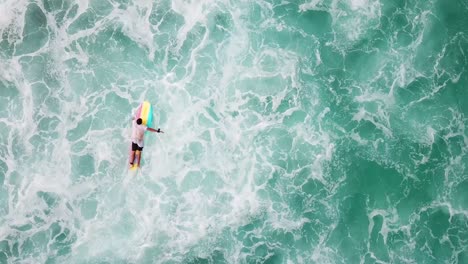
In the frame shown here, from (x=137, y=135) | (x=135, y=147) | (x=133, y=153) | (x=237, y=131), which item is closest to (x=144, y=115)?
(x=137, y=135)

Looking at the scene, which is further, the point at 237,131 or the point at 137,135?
the point at 237,131

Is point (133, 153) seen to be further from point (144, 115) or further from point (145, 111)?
point (145, 111)

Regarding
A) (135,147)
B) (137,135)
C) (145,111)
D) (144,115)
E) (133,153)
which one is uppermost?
(145,111)

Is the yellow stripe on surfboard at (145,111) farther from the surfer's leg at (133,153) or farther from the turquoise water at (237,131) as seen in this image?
the surfer's leg at (133,153)

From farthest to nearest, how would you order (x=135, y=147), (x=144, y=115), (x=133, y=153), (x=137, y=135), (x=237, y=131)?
(x=237, y=131), (x=144, y=115), (x=133, y=153), (x=135, y=147), (x=137, y=135)

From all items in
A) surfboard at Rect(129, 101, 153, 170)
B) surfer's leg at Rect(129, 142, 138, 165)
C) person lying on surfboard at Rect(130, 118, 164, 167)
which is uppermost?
surfboard at Rect(129, 101, 153, 170)

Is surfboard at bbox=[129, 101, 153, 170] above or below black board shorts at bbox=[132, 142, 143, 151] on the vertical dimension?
above

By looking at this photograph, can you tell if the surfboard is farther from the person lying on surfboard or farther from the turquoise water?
the turquoise water

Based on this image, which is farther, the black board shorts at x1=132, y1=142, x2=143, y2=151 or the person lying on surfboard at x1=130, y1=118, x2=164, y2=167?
the black board shorts at x1=132, y1=142, x2=143, y2=151

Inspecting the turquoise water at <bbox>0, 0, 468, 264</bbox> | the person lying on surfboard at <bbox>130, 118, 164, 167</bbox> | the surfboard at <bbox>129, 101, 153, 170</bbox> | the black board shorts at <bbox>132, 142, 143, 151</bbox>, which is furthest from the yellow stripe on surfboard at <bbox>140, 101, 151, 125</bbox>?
the black board shorts at <bbox>132, 142, 143, 151</bbox>

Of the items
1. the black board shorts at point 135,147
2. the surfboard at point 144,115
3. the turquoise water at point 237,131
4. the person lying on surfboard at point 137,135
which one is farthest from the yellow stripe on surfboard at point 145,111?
the black board shorts at point 135,147
